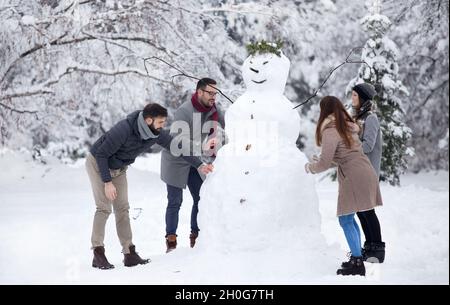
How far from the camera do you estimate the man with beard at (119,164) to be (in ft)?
16.2

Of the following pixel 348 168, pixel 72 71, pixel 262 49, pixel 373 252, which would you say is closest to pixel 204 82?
pixel 262 49

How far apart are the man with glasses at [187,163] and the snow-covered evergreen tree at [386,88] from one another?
622cm

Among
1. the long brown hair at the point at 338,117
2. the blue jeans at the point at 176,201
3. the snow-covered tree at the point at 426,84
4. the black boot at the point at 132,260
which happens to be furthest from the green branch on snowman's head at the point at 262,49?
the snow-covered tree at the point at 426,84

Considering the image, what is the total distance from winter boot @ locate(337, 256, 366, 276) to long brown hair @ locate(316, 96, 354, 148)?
89 cm

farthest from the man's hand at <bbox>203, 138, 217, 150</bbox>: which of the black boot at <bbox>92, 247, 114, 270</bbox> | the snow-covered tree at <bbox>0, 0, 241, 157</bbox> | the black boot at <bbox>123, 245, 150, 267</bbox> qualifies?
the snow-covered tree at <bbox>0, 0, 241, 157</bbox>

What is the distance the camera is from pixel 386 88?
37.4 ft

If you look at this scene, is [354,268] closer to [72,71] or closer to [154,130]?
Result: [154,130]

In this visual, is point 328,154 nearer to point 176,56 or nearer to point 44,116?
point 176,56

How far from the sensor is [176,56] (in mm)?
8547

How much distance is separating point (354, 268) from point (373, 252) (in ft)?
1.86

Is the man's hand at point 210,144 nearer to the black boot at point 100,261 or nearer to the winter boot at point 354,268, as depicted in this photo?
the black boot at point 100,261
